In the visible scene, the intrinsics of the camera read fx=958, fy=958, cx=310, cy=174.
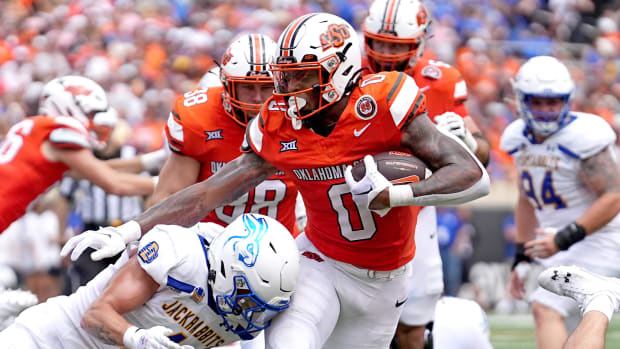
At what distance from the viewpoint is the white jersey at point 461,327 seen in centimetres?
551

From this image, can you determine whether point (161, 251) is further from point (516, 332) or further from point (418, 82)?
point (516, 332)

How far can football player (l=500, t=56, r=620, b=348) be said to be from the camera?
5422 millimetres

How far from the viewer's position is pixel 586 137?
549cm

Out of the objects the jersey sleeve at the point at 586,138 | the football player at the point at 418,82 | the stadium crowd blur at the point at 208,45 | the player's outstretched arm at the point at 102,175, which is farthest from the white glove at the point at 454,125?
the stadium crowd blur at the point at 208,45

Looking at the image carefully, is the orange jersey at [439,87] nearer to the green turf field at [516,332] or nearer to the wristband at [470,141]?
the wristband at [470,141]

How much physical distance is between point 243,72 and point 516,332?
4.87 meters

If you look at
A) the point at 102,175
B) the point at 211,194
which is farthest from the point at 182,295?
the point at 102,175

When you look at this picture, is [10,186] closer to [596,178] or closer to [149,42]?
[596,178]

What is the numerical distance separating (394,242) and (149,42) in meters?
9.73

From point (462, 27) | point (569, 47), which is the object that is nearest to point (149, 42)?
point (462, 27)

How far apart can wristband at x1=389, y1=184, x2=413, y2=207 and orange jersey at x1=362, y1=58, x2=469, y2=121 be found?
193cm

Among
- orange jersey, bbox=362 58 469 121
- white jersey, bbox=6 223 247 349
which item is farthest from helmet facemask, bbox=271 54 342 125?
orange jersey, bbox=362 58 469 121

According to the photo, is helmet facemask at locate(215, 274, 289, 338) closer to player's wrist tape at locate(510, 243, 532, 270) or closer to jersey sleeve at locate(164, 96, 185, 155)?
jersey sleeve at locate(164, 96, 185, 155)

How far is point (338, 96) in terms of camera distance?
153 inches
